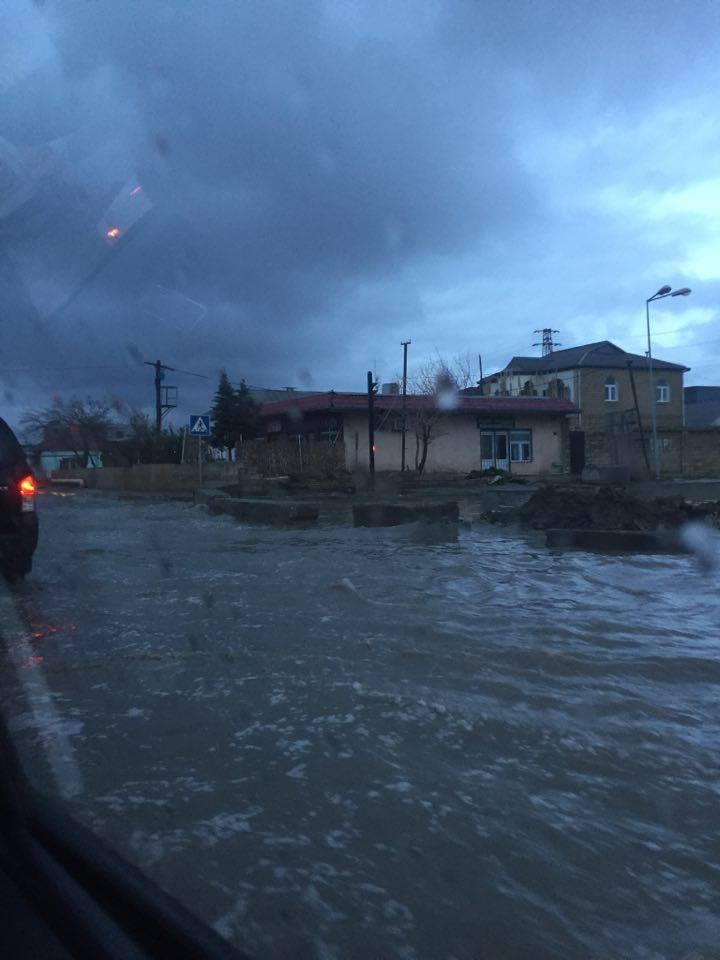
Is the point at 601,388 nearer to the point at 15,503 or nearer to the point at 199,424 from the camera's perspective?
the point at 199,424

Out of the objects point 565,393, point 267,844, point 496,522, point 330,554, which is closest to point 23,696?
point 267,844

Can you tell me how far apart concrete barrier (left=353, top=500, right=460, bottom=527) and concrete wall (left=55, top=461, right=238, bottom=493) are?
12848mm

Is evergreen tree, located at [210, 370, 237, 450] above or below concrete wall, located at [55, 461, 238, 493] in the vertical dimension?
above

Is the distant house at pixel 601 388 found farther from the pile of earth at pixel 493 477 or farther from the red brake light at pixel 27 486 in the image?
the red brake light at pixel 27 486

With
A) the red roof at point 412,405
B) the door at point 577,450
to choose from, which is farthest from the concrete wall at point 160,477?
the door at point 577,450

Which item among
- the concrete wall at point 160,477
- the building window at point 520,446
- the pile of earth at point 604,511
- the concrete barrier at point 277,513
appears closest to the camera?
the pile of earth at point 604,511

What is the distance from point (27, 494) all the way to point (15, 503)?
0.19 meters

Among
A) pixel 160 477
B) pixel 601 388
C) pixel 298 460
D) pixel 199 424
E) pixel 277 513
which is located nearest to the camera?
pixel 277 513

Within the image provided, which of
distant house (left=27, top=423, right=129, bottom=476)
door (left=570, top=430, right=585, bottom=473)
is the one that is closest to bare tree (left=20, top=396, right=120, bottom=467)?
distant house (left=27, top=423, right=129, bottom=476)

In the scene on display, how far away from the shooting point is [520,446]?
40.5 metres

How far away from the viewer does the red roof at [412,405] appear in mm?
34469

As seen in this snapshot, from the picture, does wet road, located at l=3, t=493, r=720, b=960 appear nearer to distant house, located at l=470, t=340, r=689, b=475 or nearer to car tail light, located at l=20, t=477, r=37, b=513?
car tail light, located at l=20, t=477, r=37, b=513

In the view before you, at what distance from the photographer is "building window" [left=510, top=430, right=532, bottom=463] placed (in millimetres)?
40219

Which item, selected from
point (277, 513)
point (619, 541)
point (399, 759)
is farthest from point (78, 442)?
point (399, 759)
